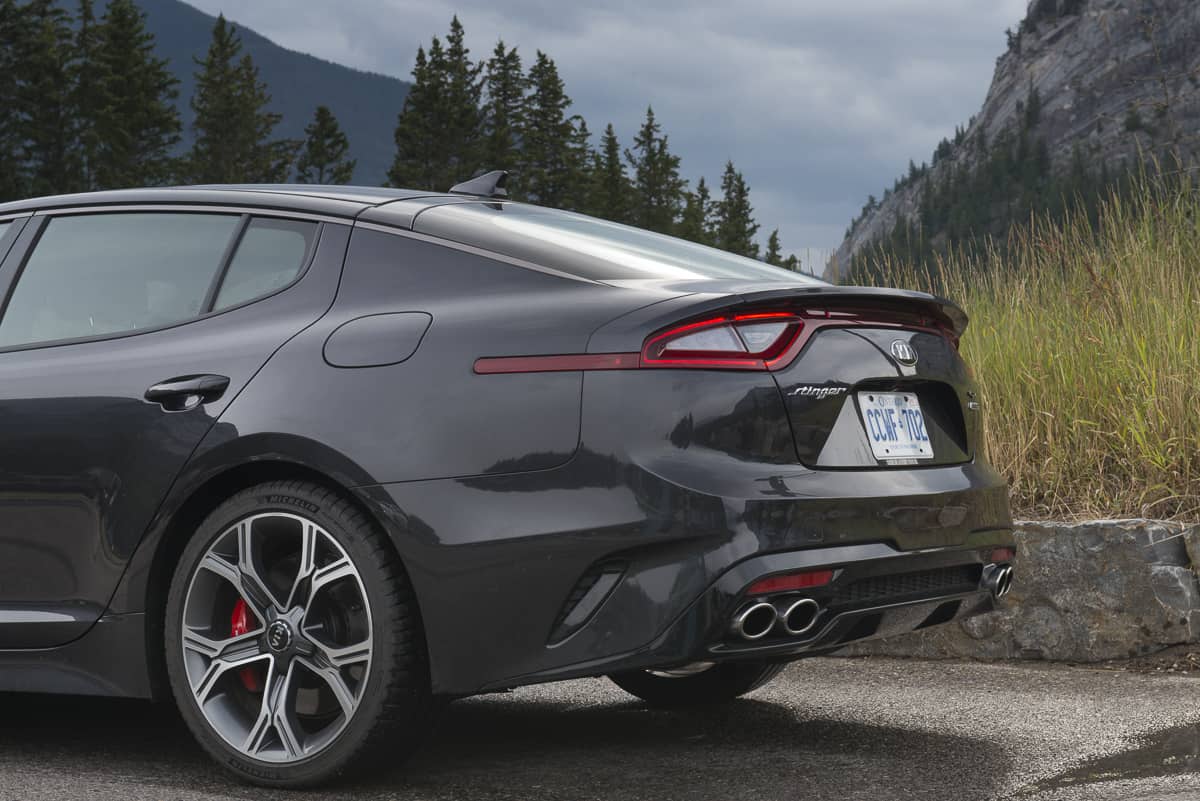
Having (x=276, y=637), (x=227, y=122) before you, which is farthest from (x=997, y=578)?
(x=227, y=122)

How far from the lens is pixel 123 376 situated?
146 inches

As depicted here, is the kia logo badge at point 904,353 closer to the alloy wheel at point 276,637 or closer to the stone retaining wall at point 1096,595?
the alloy wheel at point 276,637

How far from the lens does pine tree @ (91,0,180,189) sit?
66.9 metres

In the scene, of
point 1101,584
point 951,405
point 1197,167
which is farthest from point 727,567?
point 1197,167

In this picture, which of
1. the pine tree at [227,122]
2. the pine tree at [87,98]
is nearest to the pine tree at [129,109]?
the pine tree at [87,98]

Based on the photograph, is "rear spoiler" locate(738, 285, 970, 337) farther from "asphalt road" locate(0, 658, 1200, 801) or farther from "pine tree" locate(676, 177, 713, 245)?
"pine tree" locate(676, 177, 713, 245)

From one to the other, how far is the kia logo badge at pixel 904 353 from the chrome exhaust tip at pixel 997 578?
595 mm

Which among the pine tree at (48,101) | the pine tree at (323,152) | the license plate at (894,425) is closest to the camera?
the license plate at (894,425)

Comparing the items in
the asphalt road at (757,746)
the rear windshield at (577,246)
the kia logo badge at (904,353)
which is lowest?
the asphalt road at (757,746)

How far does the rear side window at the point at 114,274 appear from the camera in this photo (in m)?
3.87

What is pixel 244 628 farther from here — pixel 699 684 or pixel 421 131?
pixel 421 131

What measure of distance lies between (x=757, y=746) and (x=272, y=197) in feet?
6.98

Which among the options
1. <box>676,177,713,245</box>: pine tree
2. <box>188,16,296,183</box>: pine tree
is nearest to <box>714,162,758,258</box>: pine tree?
<box>676,177,713,245</box>: pine tree

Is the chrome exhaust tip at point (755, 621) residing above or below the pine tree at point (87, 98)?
below
